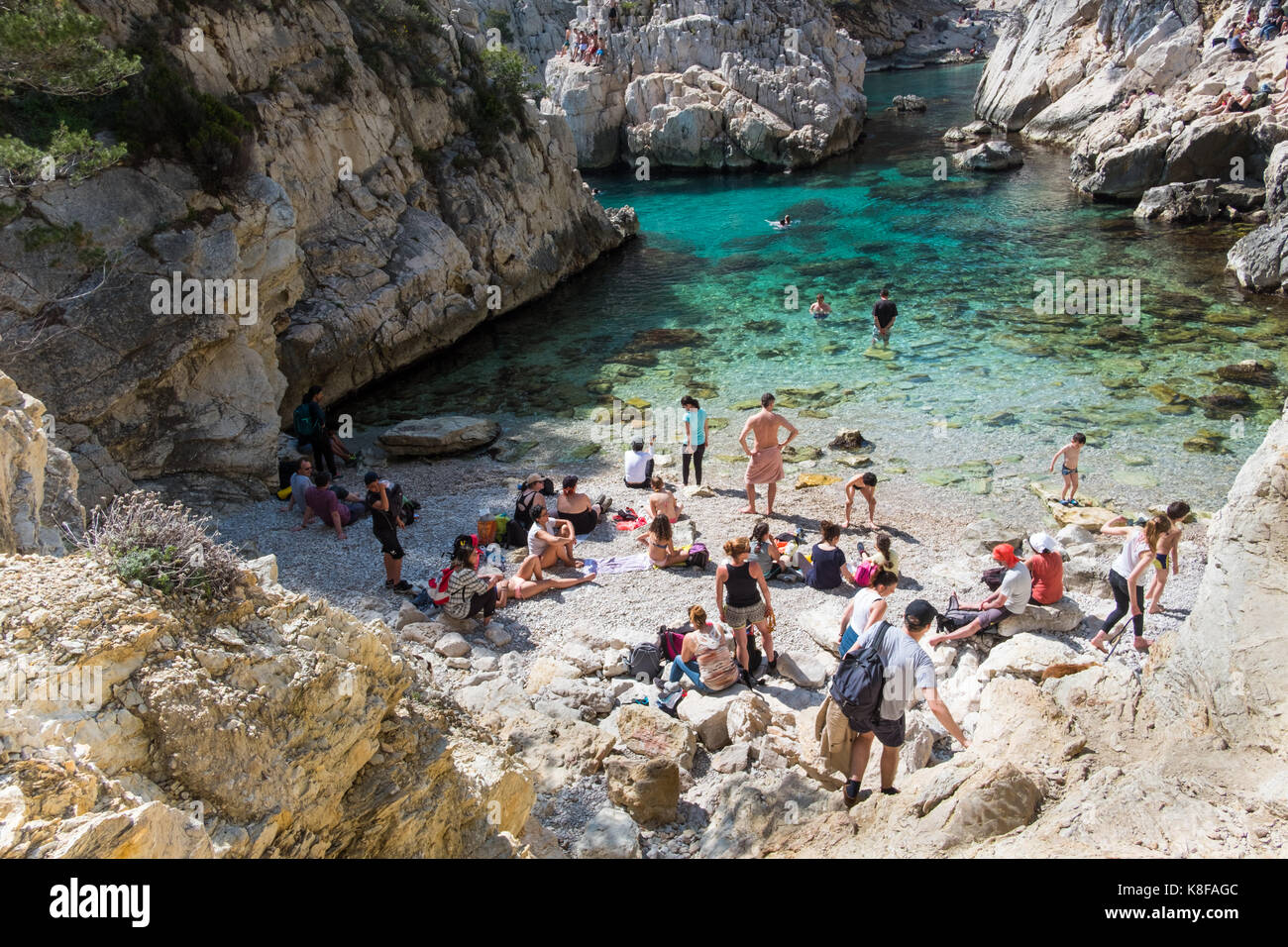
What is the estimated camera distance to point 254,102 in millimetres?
19094

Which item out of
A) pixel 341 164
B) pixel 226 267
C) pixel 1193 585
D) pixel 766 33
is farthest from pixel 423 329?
pixel 766 33

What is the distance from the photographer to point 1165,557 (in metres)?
9.25

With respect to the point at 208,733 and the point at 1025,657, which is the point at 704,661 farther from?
the point at 208,733

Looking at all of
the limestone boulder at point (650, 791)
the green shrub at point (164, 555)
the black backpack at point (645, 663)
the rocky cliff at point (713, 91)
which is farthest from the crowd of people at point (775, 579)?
the rocky cliff at point (713, 91)

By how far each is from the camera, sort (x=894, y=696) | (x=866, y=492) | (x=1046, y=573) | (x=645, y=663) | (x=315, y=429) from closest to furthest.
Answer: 1. (x=894, y=696)
2. (x=645, y=663)
3. (x=1046, y=573)
4. (x=866, y=492)
5. (x=315, y=429)

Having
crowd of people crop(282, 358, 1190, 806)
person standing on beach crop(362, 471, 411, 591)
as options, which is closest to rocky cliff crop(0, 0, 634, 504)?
crowd of people crop(282, 358, 1190, 806)

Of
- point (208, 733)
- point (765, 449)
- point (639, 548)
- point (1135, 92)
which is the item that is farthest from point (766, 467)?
point (1135, 92)

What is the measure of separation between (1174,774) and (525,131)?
1070 inches

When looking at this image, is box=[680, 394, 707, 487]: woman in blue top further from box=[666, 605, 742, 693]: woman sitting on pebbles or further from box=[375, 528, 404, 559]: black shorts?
box=[666, 605, 742, 693]: woman sitting on pebbles

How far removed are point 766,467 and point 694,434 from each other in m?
1.62

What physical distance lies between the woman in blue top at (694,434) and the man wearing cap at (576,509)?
2.27 metres

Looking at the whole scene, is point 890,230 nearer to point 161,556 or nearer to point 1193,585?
point 1193,585

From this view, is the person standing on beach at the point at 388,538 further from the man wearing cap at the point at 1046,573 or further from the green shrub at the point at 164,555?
the man wearing cap at the point at 1046,573

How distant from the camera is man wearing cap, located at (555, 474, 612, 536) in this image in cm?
1298
